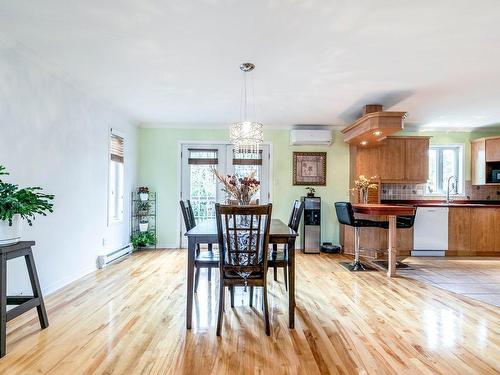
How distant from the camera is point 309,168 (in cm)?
571

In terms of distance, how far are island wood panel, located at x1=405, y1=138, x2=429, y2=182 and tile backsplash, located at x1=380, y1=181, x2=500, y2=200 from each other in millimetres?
354

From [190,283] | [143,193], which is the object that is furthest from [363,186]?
[143,193]

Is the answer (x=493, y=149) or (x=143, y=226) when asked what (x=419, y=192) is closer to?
(x=493, y=149)

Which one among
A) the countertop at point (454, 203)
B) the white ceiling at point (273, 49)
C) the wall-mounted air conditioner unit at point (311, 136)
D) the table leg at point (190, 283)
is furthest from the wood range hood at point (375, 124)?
the table leg at point (190, 283)

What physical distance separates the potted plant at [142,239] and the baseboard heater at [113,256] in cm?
13

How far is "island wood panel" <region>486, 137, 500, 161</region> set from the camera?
210 inches

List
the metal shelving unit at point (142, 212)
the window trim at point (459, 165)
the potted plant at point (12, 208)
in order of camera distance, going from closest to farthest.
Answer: the potted plant at point (12, 208) < the metal shelving unit at point (142, 212) < the window trim at point (459, 165)

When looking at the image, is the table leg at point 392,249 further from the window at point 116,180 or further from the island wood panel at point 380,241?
the window at point 116,180

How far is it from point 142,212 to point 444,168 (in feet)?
19.4

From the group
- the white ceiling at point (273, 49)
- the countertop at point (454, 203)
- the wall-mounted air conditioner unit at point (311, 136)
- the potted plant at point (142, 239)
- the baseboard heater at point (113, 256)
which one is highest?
the white ceiling at point (273, 49)

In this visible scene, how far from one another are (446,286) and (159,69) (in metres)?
4.13

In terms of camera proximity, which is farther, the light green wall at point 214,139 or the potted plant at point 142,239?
the light green wall at point 214,139

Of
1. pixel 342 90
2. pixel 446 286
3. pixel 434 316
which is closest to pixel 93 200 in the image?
pixel 342 90

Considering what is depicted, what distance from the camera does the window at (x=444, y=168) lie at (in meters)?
5.79
